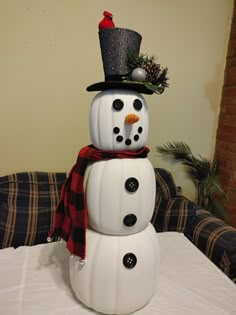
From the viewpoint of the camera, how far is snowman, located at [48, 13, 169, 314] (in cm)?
69

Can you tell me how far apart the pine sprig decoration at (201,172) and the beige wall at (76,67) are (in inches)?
2.9

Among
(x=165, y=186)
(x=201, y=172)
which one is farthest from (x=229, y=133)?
(x=165, y=186)

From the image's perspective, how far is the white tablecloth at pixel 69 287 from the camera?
0.75 metres

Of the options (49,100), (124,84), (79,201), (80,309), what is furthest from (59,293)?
(49,100)

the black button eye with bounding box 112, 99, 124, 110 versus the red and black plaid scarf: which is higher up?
the black button eye with bounding box 112, 99, 124, 110

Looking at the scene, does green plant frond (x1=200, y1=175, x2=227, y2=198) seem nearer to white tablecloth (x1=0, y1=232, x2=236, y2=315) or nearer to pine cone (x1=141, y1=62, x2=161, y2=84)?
white tablecloth (x1=0, y1=232, x2=236, y2=315)

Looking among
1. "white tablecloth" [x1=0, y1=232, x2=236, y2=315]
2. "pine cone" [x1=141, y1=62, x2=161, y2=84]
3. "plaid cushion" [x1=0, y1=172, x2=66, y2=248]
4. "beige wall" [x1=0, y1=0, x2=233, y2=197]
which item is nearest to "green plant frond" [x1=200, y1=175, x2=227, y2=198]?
"beige wall" [x1=0, y1=0, x2=233, y2=197]

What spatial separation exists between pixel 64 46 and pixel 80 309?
126cm

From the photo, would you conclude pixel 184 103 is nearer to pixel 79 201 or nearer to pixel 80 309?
pixel 79 201

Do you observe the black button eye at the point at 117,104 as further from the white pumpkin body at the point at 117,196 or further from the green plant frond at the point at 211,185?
the green plant frond at the point at 211,185

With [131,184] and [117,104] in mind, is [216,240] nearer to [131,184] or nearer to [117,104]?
[131,184]

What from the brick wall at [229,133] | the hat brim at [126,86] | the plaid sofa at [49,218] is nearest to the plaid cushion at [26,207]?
the plaid sofa at [49,218]

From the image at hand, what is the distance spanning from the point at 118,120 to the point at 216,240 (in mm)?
810

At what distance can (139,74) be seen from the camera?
0.69 metres
